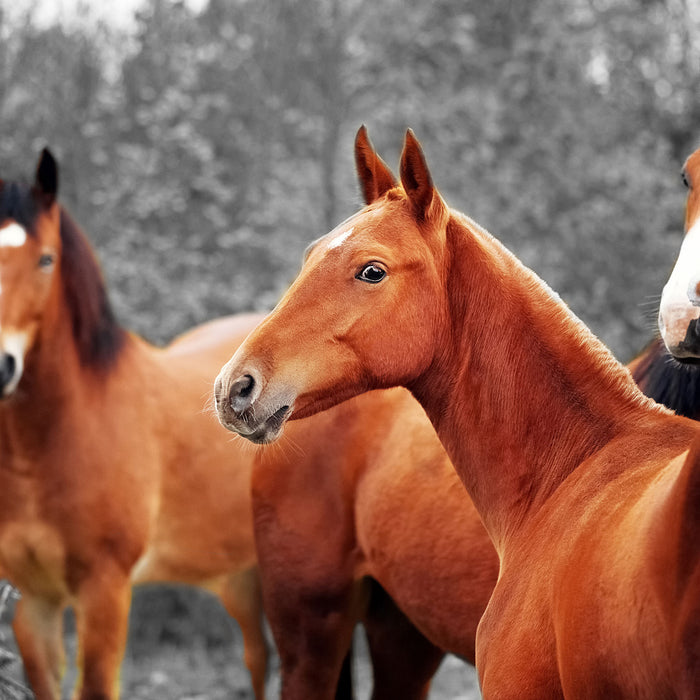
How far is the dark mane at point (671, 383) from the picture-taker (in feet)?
9.18

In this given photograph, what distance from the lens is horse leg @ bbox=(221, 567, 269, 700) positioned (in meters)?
5.92

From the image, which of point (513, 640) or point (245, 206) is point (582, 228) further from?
point (513, 640)

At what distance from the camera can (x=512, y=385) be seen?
8.00ft

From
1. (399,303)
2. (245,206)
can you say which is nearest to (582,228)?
(245,206)

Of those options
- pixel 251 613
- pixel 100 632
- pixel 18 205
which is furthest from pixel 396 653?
pixel 18 205

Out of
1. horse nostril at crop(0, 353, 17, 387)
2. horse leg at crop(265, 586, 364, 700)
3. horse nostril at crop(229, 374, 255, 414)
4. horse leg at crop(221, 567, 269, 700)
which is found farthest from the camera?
horse leg at crop(221, 567, 269, 700)

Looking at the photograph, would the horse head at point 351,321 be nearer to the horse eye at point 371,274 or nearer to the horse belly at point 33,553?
the horse eye at point 371,274

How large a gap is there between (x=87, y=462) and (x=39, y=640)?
97 centimetres

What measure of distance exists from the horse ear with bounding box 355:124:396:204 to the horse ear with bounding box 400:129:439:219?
0.90 ft

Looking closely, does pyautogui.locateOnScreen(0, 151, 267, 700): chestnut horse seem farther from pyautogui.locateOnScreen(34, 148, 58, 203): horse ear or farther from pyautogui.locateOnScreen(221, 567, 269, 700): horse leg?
pyautogui.locateOnScreen(221, 567, 269, 700): horse leg

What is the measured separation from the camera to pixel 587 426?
2.34m

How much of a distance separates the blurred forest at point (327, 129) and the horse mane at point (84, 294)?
9.97ft

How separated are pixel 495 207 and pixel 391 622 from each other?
508 centimetres

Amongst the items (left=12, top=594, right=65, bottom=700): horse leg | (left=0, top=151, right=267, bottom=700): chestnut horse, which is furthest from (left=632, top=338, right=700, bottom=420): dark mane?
(left=12, top=594, right=65, bottom=700): horse leg
